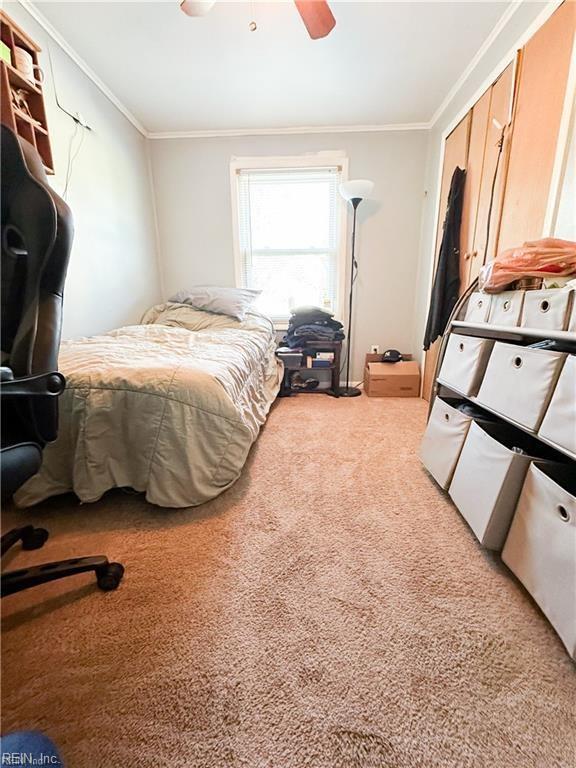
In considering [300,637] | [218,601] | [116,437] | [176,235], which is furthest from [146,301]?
[300,637]

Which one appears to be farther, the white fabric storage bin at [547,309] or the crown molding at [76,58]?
the crown molding at [76,58]

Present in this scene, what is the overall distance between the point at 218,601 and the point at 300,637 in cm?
27

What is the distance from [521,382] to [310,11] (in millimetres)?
1871

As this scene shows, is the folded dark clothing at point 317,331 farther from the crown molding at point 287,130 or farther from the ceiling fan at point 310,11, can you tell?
the ceiling fan at point 310,11

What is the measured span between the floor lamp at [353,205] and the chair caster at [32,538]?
96.0 inches

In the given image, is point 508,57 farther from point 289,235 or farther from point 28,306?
point 28,306

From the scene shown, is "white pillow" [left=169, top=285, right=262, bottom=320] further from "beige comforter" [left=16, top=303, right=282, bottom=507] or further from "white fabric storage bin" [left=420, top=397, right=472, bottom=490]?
"white fabric storage bin" [left=420, top=397, right=472, bottom=490]

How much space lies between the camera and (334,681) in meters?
0.77

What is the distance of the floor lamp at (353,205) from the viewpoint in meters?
2.70

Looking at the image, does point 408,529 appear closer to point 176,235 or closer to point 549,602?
point 549,602

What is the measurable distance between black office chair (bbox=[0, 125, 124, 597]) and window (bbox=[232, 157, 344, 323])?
262 centimetres

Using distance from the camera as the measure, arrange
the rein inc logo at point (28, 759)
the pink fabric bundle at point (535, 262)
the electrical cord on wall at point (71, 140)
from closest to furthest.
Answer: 1. the rein inc logo at point (28, 759)
2. the pink fabric bundle at point (535, 262)
3. the electrical cord on wall at point (71, 140)

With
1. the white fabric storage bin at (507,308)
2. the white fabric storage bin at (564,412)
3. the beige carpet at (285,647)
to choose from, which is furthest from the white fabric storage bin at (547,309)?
the beige carpet at (285,647)

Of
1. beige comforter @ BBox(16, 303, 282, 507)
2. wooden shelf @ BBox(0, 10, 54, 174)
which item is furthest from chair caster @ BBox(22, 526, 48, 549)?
wooden shelf @ BBox(0, 10, 54, 174)
